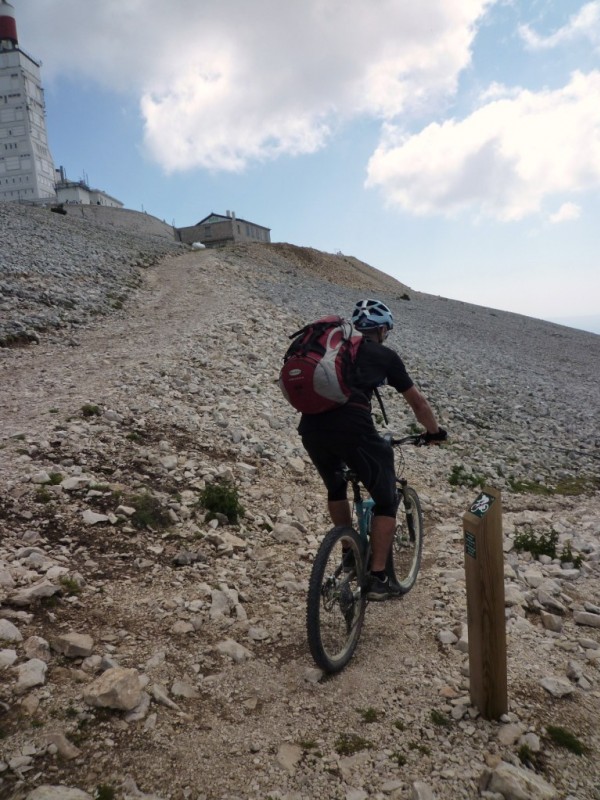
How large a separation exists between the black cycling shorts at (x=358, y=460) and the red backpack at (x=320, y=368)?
0.95 feet

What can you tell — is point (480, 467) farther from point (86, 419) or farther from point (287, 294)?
point (287, 294)

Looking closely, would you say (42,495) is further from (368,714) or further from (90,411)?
(368,714)

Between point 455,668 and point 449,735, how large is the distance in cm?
78

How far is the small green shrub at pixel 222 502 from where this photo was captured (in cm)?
686

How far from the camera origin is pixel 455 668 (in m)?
4.24

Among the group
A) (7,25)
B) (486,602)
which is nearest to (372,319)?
(486,602)

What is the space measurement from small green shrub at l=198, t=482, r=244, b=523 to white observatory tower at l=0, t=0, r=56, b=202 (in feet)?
355

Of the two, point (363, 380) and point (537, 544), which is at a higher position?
point (363, 380)

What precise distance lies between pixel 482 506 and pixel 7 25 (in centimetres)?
14381

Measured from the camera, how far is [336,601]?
14.0 feet

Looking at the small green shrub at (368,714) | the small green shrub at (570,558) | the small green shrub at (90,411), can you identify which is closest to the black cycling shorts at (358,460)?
the small green shrub at (368,714)

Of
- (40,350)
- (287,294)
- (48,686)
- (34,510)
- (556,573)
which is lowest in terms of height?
(556,573)

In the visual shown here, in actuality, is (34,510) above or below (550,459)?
above

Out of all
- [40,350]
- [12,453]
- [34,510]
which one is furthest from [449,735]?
[40,350]
